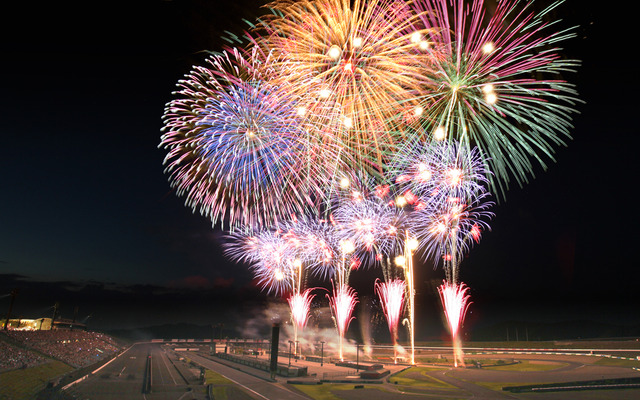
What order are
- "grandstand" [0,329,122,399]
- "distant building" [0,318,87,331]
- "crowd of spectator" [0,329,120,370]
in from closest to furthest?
"grandstand" [0,329,122,399] < "crowd of spectator" [0,329,120,370] < "distant building" [0,318,87,331]

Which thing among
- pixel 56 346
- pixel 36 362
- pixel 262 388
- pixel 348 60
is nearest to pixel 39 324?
pixel 56 346

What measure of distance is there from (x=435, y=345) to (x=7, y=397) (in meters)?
78.5

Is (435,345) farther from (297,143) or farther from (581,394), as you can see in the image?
(297,143)

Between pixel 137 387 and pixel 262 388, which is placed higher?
pixel 262 388

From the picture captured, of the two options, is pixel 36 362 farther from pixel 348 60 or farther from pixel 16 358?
pixel 348 60

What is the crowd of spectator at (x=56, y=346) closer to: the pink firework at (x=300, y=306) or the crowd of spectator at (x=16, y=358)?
the crowd of spectator at (x=16, y=358)

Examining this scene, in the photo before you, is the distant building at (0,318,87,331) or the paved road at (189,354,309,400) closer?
the paved road at (189,354,309,400)

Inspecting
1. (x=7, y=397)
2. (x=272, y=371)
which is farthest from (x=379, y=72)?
(x=7, y=397)

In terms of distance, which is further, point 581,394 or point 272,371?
point 272,371

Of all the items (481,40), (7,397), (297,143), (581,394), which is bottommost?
(7,397)

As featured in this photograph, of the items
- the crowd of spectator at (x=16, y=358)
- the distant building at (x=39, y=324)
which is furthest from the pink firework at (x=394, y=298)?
the distant building at (x=39, y=324)

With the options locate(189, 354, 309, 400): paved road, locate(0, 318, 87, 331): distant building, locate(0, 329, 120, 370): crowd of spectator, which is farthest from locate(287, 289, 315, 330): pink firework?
locate(0, 318, 87, 331): distant building

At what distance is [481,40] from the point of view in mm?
15164

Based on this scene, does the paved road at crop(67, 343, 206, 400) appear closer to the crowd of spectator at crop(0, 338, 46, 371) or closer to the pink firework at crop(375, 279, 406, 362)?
the crowd of spectator at crop(0, 338, 46, 371)
